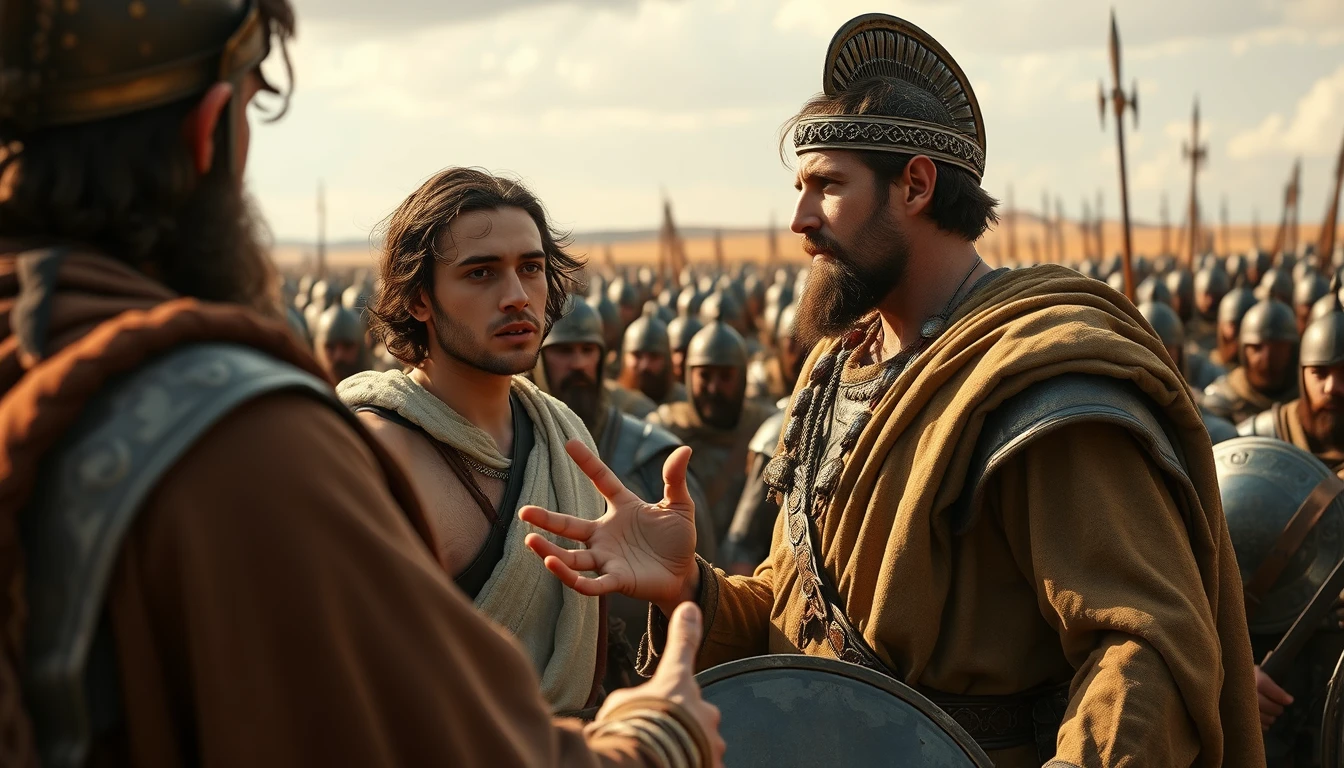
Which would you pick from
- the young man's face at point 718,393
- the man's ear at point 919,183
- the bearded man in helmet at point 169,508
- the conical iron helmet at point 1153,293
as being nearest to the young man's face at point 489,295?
the man's ear at point 919,183

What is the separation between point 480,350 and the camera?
12.4 feet

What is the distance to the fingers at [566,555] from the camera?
2.76 meters

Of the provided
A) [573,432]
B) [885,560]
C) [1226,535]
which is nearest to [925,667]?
[885,560]

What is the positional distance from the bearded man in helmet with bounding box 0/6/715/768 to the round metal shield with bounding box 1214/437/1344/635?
14.4 ft

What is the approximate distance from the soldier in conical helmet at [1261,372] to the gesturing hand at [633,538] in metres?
7.84

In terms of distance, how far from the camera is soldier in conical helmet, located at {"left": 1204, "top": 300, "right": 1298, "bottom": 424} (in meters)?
10.3

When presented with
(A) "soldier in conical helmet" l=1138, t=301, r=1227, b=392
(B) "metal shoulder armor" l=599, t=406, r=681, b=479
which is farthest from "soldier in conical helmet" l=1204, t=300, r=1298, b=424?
(B) "metal shoulder armor" l=599, t=406, r=681, b=479

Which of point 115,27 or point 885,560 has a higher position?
point 115,27

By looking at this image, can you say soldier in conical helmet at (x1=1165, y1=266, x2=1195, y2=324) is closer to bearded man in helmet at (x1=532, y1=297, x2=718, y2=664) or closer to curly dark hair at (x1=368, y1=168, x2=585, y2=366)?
bearded man in helmet at (x1=532, y1=297, x2=718, y2=664)

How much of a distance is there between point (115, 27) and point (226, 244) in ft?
0.86

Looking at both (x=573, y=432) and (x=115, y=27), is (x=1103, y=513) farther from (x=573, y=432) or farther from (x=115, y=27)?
(x=115, y=27)

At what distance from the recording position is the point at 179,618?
135cm

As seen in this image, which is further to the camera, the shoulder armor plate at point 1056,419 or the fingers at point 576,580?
the shoulder armor plate at point 1056,419

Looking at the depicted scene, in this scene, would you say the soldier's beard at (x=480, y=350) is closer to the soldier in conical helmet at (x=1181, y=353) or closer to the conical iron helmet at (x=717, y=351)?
the conical iron helmet at (x=717, y=351)
